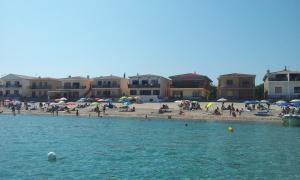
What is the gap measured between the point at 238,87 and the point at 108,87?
2524cm

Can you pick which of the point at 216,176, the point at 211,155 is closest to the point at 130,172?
the point at 216,176

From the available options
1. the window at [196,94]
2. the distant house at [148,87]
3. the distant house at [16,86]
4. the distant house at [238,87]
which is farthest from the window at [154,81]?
the distant house at [16,86]

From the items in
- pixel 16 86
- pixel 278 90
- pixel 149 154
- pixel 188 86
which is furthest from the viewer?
pixel 16 86

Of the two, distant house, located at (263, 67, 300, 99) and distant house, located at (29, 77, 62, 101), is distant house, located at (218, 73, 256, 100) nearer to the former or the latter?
distant house, located at (263, 67, 300, 99)

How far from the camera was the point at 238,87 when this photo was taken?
7594 centimetres

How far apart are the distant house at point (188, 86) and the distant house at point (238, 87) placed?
4059 millimetres

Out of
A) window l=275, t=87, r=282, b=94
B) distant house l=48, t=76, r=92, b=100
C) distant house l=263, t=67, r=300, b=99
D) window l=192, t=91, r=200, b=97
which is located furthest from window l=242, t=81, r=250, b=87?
distant house l=48, t=76, r=92, b=100

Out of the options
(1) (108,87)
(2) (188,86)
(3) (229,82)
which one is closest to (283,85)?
(3) (229,82)

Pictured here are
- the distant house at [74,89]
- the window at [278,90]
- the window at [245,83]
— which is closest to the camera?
the window at [278,90]

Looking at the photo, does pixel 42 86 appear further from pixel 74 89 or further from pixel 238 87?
pixel 238 87

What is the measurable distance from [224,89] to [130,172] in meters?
57.2

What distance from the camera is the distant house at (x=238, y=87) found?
7600 centimetres

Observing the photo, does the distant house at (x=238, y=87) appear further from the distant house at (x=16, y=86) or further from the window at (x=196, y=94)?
the distant house at (x=16, y=86)

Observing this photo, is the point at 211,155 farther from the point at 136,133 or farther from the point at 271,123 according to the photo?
the point at 271,123
